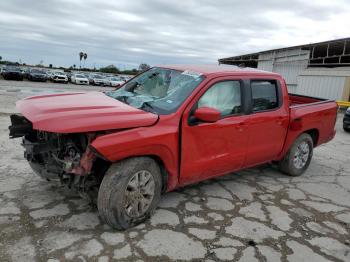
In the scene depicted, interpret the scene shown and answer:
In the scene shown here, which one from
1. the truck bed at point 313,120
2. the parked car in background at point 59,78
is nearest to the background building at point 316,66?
the truck bed at point 313,120

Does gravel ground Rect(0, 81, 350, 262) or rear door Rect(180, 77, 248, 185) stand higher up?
rear door Rect(180, 77, 248, 185)

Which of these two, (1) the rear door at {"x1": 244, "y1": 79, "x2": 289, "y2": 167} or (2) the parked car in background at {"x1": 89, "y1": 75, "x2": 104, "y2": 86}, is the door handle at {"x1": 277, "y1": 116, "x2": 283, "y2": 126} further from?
(2) the parked car in background at {"x1": 89, "y1": 75, "x2": 104, "y2": 86}

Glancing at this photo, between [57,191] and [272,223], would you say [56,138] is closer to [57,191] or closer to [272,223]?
[57,191]

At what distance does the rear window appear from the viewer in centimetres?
492

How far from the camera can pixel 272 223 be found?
13.5ft

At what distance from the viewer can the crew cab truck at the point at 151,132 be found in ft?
11.3

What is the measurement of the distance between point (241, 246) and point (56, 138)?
2.24m

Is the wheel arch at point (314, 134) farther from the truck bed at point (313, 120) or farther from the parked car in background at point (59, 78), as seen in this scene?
the parked car in background at point (59, 78)

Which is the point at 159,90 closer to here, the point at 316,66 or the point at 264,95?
the point at 264,95

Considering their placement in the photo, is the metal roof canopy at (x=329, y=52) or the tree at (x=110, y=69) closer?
the metal roof canopy at (x=329, y=52)

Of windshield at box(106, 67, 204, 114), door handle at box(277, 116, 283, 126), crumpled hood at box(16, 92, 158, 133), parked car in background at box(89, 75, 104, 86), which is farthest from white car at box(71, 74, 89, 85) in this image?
crumpled hood at box(16, 92, 158, 133)

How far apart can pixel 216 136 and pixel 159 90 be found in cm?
96

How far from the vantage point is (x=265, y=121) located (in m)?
4.98

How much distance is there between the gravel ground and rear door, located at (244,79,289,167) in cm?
57
